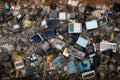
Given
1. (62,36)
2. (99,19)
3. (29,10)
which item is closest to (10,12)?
(29,10)

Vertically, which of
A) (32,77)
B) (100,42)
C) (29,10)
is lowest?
(32,77)

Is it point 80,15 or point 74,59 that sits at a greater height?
point 80,15

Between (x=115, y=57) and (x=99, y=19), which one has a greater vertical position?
(x=99, y=19)

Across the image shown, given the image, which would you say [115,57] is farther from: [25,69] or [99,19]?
[25,69]

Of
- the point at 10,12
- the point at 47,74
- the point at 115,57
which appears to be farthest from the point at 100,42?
the point at 10,12

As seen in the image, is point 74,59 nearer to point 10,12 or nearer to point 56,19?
point 56,19
